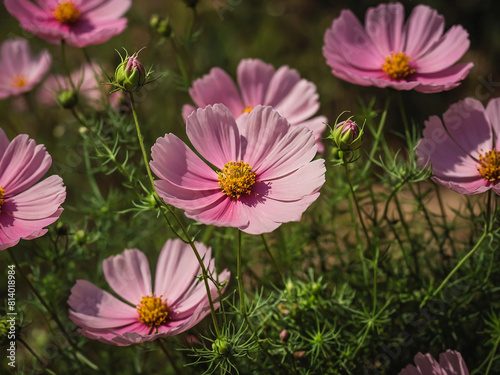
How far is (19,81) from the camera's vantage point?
5.32 ft

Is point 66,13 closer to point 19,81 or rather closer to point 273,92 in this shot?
point 273,92

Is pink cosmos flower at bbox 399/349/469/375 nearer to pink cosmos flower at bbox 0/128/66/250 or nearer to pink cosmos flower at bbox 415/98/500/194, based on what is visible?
pink cosmos flower at bbox 415/98/500/194

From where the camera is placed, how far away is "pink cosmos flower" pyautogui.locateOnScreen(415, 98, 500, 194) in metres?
0.95

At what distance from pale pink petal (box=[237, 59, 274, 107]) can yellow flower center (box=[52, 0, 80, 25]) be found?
363mm

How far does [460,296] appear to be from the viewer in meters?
1.07

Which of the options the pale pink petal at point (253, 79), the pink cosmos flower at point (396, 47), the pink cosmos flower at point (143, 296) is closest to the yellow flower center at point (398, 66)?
the pink cosmos flower at point (396, 47)

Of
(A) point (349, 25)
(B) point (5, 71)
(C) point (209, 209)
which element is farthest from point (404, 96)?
(C) point (209, 209)

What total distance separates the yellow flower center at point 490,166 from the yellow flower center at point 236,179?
1.35 feet

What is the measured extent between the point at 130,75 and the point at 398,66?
0.56 meters

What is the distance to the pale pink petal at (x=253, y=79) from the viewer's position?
120 cm

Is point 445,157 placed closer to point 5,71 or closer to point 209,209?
point 209,209

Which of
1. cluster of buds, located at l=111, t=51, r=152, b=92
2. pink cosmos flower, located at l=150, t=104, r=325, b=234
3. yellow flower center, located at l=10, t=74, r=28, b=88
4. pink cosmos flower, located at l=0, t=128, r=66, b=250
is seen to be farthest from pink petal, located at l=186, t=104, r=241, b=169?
yellow flower center, located at l=10, t=74, r=28, b=88

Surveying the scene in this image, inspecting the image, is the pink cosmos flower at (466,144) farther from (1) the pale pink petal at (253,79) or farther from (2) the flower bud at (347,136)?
(1) the pale pink petal at (253,79)

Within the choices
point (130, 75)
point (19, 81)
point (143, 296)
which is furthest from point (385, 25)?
point (19, 81)
